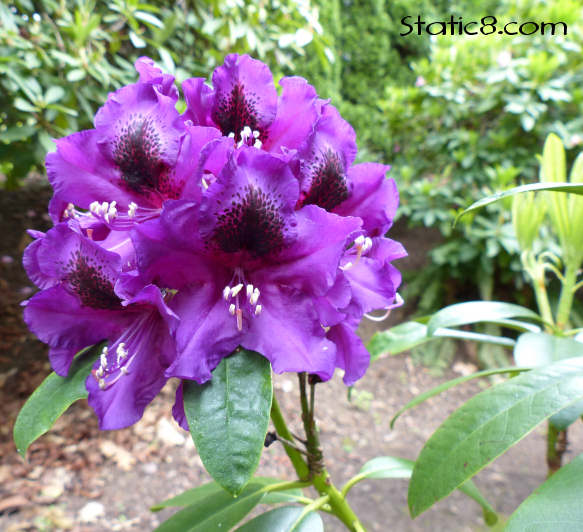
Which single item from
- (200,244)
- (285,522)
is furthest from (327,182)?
(285,522)

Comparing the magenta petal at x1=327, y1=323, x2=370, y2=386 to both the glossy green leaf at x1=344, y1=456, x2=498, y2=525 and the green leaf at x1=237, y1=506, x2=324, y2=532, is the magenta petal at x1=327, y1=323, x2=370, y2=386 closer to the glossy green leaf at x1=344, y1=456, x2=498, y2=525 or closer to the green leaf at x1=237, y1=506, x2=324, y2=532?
the green leaf at x1=237, y1=506, x2=324, y2=532

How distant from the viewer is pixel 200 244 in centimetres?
49

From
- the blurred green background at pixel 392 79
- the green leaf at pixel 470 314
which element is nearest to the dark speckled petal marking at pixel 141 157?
the green leaf at pixel 470 314

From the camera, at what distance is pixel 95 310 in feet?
1.80

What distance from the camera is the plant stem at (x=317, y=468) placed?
665 millimetres

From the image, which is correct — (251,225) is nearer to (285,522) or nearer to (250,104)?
(250,104)

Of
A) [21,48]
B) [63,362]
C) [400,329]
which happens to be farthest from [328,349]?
[21,48]

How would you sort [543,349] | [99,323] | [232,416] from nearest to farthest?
[232,416] < [99,323] < [543,349]

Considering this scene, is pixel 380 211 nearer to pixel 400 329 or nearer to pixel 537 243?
pixel 400 329

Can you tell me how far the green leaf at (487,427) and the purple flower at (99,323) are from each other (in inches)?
15.6

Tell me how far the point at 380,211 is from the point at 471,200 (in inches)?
117

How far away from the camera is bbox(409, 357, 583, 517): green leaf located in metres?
0.58

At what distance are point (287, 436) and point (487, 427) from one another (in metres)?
0.29

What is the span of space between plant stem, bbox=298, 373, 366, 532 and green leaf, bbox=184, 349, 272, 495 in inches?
5.6
